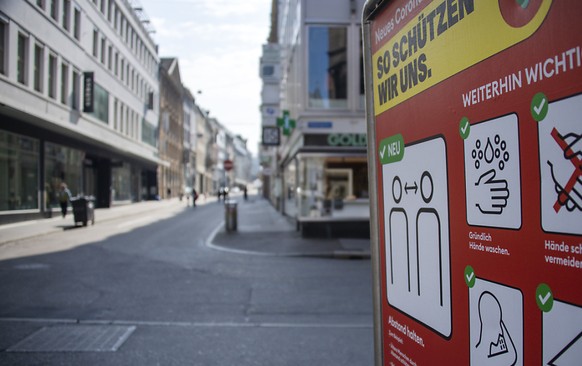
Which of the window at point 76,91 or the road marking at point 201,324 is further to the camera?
the window at point 76,91

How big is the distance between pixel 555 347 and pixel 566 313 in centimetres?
11

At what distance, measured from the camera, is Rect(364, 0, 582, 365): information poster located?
1243 mm

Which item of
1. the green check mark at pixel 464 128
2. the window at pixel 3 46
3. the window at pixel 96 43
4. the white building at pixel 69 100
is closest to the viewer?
the green check mark at pixel 464 128

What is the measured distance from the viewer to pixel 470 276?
1650 millimetres

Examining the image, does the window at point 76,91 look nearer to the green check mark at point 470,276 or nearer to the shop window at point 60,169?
the shop window at point 60,169

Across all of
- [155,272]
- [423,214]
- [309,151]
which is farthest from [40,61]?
[423,214]

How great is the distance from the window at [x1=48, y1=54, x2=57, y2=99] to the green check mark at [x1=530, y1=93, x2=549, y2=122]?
1923 centimetres

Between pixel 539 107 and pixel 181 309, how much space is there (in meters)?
6.41

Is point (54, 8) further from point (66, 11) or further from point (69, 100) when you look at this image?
point (69, 100)

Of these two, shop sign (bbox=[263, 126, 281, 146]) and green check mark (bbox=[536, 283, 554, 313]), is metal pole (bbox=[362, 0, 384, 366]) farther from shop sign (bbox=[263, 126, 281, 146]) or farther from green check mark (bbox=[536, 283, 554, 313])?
shop sign (bbox=[263, 126, 281, 146])

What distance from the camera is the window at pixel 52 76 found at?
18.5m

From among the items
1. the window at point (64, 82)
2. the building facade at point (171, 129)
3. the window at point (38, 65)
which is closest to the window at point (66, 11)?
the window at point (38, 65)

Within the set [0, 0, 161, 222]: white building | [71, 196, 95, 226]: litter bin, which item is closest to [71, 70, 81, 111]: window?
[0, 0, 161, 222]: white building

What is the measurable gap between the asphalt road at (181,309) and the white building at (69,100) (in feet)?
15.9
